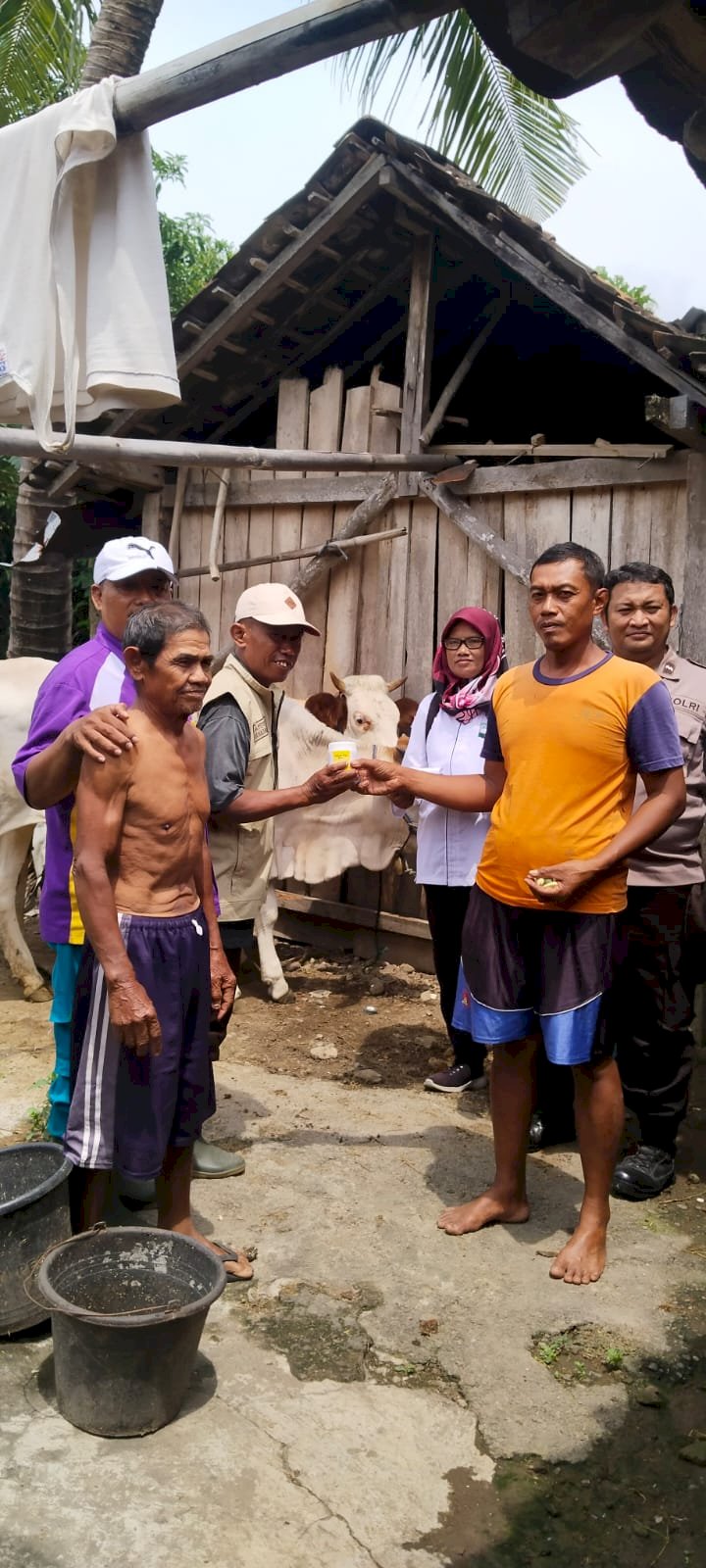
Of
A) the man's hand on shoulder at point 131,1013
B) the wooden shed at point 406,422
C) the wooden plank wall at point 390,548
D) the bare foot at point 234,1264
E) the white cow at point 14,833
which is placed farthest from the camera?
the white cow at point 14,833

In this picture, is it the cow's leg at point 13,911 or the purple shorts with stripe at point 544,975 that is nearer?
the purple shorts with stripe at point 544,975

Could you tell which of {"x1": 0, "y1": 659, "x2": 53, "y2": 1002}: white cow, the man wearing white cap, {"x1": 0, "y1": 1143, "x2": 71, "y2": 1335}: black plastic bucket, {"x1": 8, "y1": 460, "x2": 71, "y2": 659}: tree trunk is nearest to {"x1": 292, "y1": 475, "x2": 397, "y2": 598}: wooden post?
{"x1": 0, "y1": 659, "x2": 53, "y2": 1002}: white cow

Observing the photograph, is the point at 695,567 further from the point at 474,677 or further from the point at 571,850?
the point at 571,850

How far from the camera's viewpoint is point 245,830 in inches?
177

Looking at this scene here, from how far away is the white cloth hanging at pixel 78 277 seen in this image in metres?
3.69

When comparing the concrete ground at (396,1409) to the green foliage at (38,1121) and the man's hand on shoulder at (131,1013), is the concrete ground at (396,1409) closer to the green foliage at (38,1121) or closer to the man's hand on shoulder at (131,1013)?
the green foliage at (38,1121)

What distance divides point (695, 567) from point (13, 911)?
4.16 metres

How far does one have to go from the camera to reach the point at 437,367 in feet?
27.1

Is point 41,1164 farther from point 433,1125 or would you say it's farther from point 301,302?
point 301,302

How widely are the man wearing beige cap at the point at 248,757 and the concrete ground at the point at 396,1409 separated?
1.08m

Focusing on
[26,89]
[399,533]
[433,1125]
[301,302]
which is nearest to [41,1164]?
[433,1125]

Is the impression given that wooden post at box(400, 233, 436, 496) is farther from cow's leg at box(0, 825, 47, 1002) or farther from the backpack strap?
cow's leg at box(0, 825, 47, 1002)

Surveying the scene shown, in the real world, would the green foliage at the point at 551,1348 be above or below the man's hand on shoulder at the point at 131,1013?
below

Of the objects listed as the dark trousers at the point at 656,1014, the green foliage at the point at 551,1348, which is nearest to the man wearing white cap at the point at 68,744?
the green foliage at the point at 551,1348
